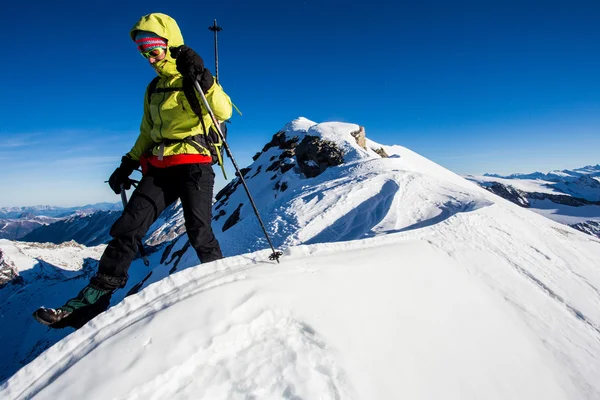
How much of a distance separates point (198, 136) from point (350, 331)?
8.19 ft

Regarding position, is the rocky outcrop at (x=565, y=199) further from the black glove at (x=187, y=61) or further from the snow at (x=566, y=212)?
the black glove at (x=187, y=61)

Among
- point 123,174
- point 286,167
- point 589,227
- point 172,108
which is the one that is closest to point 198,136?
point 172,108

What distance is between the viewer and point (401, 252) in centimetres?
396

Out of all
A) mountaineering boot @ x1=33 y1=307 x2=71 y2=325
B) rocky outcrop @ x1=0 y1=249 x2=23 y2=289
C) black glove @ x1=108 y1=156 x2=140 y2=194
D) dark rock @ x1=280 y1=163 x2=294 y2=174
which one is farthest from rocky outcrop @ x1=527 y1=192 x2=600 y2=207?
rocky outcrop @ x1=0 y1=249 x2=23 y2=289

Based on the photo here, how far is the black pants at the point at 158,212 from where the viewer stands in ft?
9.35

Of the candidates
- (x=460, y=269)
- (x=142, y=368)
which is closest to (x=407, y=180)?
(x=460, y=269)

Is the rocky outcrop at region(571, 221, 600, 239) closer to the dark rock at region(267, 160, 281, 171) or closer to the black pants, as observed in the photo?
the dark rock at region(267, 160, 281, 171)

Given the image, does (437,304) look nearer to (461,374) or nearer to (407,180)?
(461,374)

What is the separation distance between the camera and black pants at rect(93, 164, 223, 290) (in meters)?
2.85

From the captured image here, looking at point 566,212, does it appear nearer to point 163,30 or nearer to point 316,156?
point 316,156

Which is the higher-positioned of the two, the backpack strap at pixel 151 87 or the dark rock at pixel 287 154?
the dark rock at pixel 287 154

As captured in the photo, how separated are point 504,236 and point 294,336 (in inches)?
211

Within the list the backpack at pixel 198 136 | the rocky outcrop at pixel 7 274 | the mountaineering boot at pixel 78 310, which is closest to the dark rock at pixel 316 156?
the backpack at pixel 198 136

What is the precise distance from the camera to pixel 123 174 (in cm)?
361
